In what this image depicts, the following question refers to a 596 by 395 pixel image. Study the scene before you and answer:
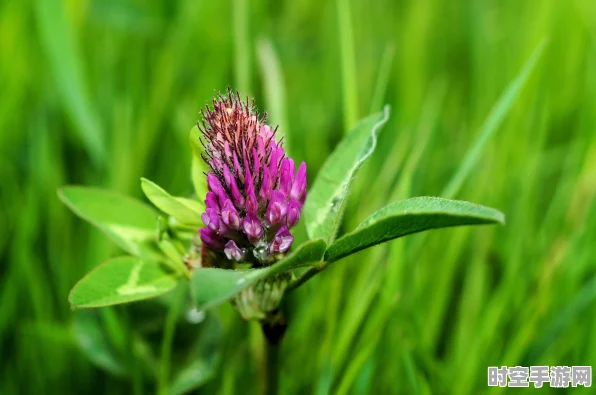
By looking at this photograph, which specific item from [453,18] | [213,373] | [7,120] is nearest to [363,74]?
[453,18]

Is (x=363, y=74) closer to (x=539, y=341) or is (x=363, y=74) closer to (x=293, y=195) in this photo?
(x=539, y=341)

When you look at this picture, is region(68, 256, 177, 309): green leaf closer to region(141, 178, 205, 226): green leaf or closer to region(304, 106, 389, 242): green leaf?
region(141, 178, 205, 226): green leaf

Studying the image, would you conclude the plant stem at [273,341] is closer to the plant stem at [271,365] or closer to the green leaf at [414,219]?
the plant stem at [271,365]

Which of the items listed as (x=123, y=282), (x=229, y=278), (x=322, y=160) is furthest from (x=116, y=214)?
(x=322, y=160)
